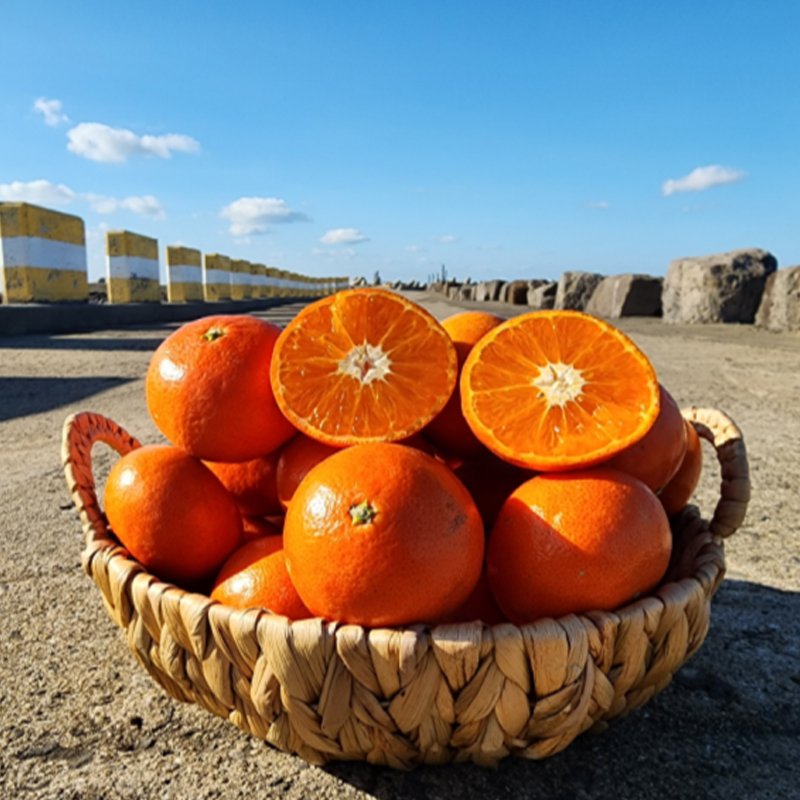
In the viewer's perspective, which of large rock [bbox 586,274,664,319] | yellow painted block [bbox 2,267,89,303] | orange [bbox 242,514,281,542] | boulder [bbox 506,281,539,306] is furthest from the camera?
boulder [bbox 506,281,539,306]

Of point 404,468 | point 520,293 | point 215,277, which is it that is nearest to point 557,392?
point 404,468

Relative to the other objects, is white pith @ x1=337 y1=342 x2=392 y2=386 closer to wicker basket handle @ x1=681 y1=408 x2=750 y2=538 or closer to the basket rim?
the basket rim

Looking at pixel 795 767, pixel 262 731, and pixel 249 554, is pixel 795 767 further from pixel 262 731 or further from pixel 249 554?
pixel 249 554

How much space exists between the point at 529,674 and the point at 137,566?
0.66m

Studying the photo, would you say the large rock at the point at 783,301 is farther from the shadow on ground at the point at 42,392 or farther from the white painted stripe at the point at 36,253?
the white painted stripe at the point at 36,253

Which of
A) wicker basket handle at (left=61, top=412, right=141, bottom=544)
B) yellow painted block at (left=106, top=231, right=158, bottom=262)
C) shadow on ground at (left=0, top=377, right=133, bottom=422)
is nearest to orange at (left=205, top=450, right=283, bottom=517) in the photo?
wicker basket handle at (left=61, top=412, right=141, bottom=544)

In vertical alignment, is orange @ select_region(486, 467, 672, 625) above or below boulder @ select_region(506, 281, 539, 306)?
below

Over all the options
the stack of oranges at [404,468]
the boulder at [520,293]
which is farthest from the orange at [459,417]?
the boulder at [520,293]

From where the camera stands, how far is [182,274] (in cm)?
1888

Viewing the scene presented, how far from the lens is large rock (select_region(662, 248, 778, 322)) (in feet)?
33.1

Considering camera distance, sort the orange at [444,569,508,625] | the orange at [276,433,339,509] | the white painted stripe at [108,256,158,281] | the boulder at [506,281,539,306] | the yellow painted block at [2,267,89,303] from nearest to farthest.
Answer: the orange at [444,569,508,625] → the orange at [276,433,339,509] → the yellow painted block at [2,267,89,303] → the white painted stripe at [108,256,158,281] → the boulder at [506,281,539,306]

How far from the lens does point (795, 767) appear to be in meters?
1.10

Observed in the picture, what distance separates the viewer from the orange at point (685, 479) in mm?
1449

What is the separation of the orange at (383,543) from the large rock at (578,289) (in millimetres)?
13907
